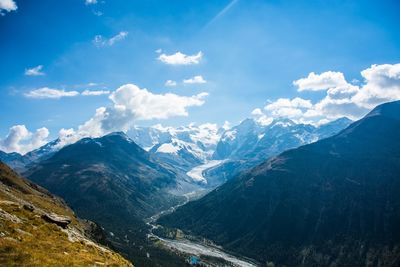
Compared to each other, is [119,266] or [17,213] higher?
→ [17,213]

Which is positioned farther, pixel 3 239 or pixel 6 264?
pixel 3 239

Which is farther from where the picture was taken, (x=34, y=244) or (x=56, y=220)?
(x=56, y=220)

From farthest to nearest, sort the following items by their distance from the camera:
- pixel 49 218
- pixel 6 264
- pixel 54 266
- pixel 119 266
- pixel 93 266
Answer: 1. pixel 49 218
2. pixel 119 266
3. pixel 93 266
4. pixel 54 266
5. pixel 6 264

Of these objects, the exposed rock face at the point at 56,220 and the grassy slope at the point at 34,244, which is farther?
the exposed rock face at the point at 56,220

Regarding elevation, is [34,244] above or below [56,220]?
below

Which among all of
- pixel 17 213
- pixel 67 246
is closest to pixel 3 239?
pixel 67 246

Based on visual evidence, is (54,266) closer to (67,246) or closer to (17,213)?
(67,246)

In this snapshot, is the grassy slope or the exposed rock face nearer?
the grassy slope

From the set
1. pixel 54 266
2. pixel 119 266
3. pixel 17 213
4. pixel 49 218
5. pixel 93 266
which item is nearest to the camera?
pixel 54 266

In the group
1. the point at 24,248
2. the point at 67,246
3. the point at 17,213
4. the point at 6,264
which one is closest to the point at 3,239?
the point at 24,248
